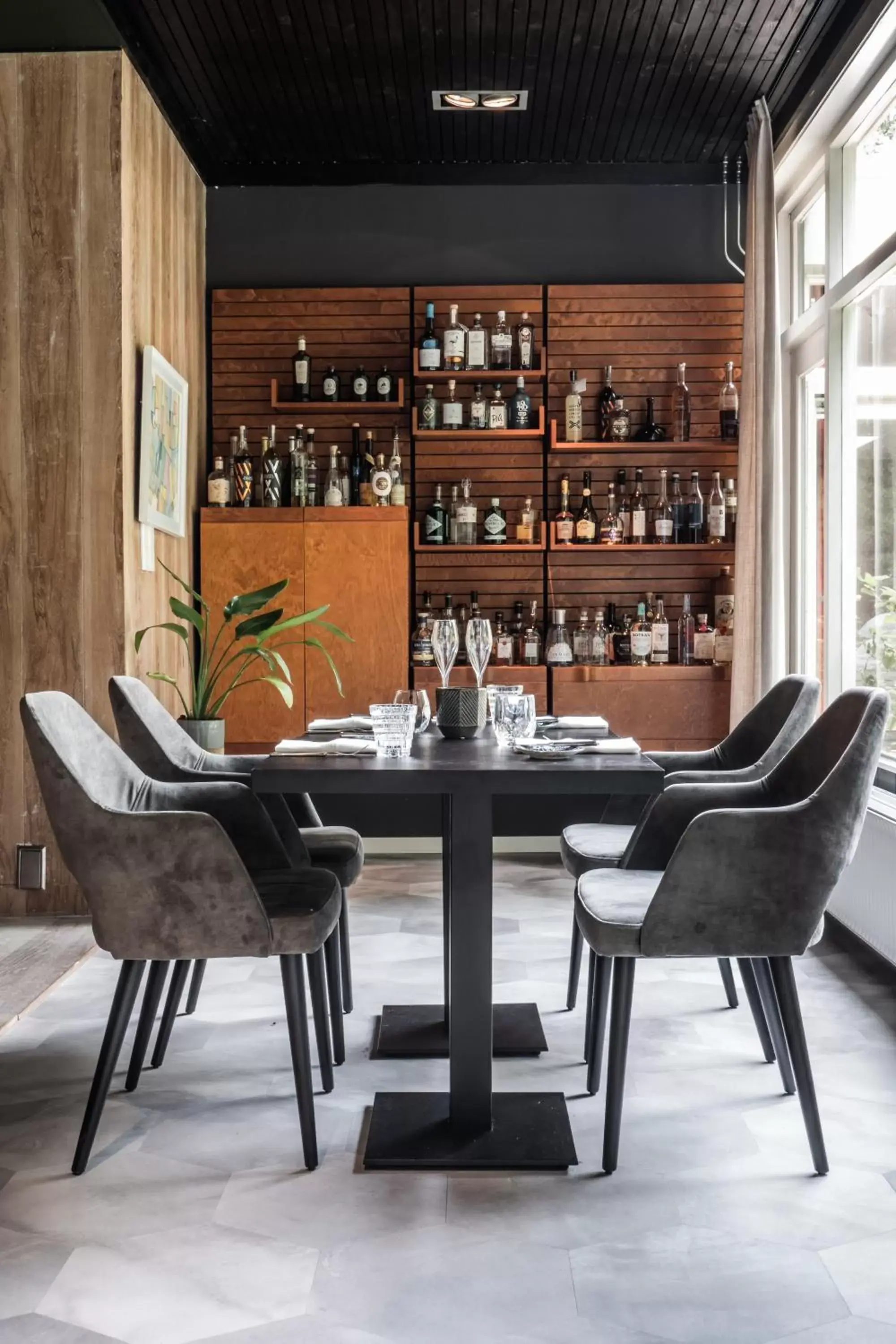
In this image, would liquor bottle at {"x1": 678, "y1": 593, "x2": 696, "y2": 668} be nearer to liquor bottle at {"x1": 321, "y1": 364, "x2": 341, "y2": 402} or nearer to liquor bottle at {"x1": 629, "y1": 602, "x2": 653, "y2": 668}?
liquor bottle at {"x1": 629, "y1": 602, "x2": 653, "y2": 668}

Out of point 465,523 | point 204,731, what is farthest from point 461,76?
point 204,731

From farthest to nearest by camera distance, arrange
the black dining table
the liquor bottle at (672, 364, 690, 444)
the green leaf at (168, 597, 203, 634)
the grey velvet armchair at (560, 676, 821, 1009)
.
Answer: the liquor bottle at (672, 364, 690, 444) < the green leaf at (168, 597, 203, 634) < the grey velvet armchair at (560, 676, 821, 1009) < the black dining table

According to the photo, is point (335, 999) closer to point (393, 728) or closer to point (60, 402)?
A: point (393, 728)

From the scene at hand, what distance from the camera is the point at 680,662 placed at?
523 cm

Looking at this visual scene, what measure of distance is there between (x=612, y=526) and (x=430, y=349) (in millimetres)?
1134

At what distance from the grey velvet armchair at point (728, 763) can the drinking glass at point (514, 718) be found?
464 mm

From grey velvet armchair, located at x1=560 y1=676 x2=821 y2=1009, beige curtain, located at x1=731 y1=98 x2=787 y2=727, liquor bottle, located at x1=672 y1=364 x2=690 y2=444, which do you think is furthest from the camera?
liquor bottle, located at x1=672 y1=364 x2=690 y2=444

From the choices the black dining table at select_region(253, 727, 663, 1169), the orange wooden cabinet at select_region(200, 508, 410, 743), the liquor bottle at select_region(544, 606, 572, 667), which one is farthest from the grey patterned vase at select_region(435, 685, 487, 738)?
the liquor bottle at select_region(544, 606, 572, 667)

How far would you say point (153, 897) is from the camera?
2.13m

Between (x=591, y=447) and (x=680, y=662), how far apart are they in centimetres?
105

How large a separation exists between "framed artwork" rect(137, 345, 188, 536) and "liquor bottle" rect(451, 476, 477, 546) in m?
1.20

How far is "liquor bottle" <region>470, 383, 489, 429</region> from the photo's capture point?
16.9 ft

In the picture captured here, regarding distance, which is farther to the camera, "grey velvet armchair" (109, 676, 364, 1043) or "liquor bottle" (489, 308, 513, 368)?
"liquor bottle" (489, 308, 513, 368)

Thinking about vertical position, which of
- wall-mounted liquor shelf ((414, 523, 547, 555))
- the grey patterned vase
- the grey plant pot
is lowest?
the grey plant pot
